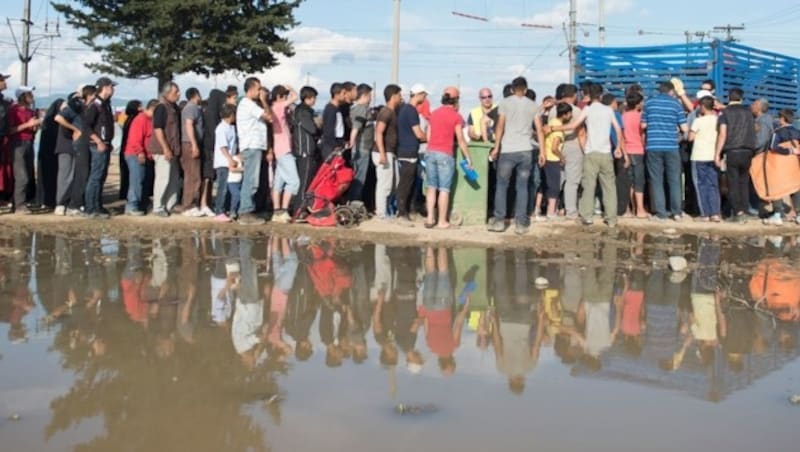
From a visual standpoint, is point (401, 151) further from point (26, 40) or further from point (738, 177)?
point (26, 40)

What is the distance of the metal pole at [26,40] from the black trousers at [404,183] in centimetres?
2680

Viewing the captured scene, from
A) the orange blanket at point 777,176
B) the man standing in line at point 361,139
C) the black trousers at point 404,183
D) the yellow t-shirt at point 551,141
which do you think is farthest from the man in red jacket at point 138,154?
the orange blanket at point 777,176

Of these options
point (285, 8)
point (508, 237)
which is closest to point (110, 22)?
point (285, 8)

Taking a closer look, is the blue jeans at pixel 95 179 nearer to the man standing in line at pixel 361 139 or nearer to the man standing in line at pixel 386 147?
the man standing in line at pixel 361 139

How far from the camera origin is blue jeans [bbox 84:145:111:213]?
1227 cm

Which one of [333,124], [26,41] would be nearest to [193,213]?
[333,124]

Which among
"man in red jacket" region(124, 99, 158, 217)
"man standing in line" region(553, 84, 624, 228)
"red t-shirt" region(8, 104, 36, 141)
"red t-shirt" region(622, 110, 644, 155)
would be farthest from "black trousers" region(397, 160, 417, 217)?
"red t-shirt" region(8, 104, 36, 141)

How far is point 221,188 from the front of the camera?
40.3ft

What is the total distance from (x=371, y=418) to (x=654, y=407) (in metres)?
1.51

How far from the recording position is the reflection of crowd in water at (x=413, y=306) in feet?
18.1

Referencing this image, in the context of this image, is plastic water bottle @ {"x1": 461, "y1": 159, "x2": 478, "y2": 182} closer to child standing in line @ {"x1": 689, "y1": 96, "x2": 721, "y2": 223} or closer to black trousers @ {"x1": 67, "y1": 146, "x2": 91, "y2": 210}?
child standing in line @ {"x1": 689, "y1": 96, "x2": 721, "y2": 223}

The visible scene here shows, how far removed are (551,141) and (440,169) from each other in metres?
1.92

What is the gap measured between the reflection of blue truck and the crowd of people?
323cm

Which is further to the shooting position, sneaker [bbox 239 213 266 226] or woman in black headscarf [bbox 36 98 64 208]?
woman in black headscarf [bbox 36 98 64 208]
